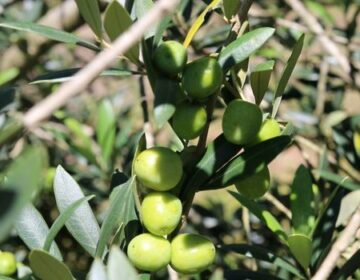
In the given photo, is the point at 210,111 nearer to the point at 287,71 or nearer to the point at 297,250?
the point at 287,71

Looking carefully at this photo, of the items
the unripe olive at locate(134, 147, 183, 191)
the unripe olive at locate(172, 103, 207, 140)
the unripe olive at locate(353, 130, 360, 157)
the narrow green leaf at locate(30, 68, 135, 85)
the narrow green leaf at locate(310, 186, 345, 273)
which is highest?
the narrow green leaf at locate(30, 68, 135, 85)

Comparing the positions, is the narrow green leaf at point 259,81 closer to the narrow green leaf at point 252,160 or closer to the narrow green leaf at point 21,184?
the narrow green leaf at point 252,160

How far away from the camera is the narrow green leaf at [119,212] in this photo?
25.9 inches

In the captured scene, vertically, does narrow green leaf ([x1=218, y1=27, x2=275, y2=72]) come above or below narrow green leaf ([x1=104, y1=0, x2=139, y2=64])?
below

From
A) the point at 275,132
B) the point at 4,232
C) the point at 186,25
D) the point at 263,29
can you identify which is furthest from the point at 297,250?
the point at 186,25

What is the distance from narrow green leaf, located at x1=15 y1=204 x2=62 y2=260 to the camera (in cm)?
75

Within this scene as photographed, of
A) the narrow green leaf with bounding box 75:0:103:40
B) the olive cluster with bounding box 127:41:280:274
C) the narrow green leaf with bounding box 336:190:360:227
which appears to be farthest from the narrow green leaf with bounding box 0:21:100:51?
the narrow green leaf with bounding box 336:190:360:227

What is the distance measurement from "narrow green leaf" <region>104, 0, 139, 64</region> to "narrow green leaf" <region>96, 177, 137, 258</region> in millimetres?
134

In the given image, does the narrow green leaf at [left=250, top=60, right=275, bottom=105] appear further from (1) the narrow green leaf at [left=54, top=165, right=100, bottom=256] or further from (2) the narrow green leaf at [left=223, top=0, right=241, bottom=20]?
(1) the narrow green leaf at [left=54, top=165, right=100, bottom=256]

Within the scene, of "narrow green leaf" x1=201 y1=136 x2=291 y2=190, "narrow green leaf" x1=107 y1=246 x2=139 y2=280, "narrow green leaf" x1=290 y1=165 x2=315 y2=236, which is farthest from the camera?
"narrow green leaf" x1=290 y1=165 x2=315 y2=236

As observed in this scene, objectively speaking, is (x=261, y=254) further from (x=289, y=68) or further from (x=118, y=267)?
(x=118, y=267)

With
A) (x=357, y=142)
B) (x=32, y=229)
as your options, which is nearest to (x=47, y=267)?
(x=32, y=229)

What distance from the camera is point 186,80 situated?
25.6 inches

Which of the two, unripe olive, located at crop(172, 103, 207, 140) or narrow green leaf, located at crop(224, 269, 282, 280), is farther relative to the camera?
narrow green leaf, located at crop(224, 269, 282, 280)
